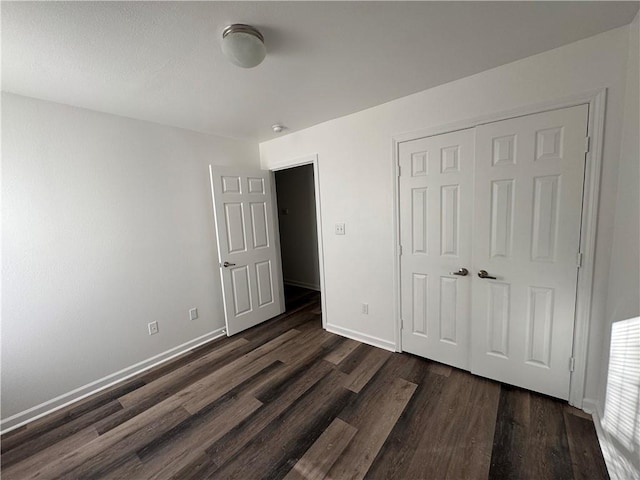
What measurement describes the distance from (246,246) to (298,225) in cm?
173

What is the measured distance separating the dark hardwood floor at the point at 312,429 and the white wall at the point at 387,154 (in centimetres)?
49

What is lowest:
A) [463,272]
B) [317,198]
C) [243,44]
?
[463,272]

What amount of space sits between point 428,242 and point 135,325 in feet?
9.21

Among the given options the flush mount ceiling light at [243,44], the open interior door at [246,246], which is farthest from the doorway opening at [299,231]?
the flush mount ceiling light at [243,44]

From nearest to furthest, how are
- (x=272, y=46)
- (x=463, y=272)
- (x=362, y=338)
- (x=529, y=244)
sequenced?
(x=272, y=46), (x=529, y=244), (x=463, y=272), (x=362, y=338)

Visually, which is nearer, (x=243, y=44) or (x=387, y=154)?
(x=243, y=44)

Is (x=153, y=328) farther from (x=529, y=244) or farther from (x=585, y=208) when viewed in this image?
(x=585, y=208)

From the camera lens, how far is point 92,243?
2.14 m

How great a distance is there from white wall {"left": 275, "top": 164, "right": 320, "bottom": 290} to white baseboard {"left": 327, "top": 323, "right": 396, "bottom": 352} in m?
1.61

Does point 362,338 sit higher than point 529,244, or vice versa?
point 529,244

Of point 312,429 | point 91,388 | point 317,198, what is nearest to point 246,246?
point 317,198

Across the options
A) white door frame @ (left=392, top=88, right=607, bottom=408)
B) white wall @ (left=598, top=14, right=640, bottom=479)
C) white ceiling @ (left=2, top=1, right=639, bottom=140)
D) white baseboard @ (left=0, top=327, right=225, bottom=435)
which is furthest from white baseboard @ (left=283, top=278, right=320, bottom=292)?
white wall @ (left=598, top=14, right=640, bottom=479)

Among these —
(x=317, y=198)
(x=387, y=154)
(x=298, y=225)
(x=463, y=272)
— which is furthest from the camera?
(x=298, y=225)

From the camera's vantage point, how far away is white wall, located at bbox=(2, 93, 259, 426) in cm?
182
